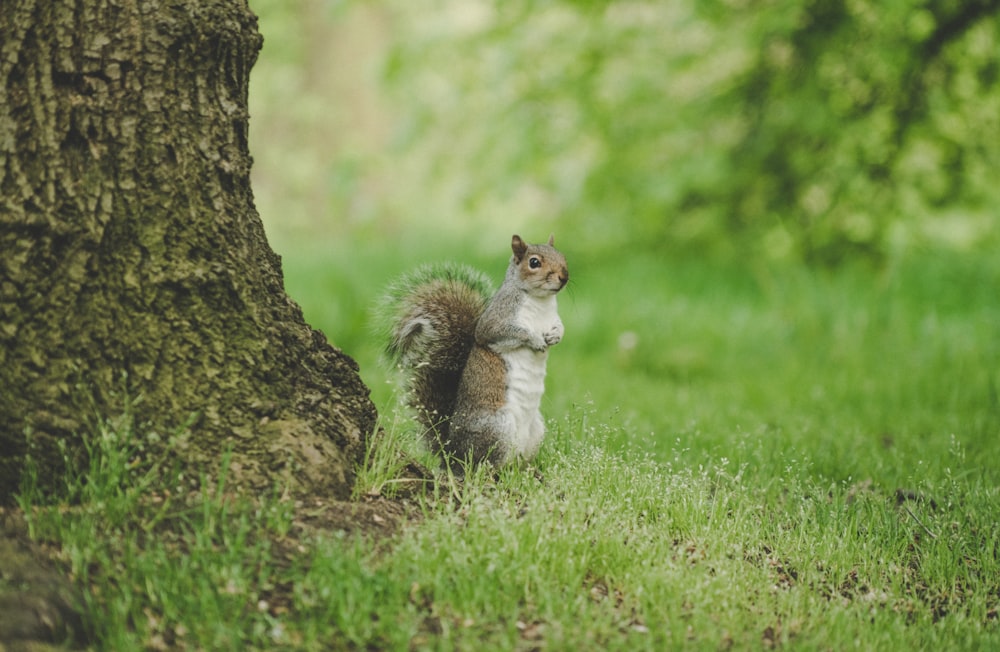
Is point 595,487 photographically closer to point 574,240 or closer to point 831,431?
point 831,431

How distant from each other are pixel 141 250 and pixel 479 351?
1.09 m

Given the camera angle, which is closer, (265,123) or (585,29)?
(585,29)

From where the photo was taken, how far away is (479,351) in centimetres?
319

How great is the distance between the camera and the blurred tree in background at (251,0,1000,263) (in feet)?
23.5

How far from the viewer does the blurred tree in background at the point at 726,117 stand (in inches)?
282

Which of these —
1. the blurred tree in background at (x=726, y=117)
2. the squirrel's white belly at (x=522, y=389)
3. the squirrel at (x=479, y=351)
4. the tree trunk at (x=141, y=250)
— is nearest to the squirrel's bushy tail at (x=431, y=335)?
the squirrel at (x=479, y=351)

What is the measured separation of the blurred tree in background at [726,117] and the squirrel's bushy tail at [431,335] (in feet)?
13.5

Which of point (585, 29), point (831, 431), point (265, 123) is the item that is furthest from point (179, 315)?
point (265, 123)

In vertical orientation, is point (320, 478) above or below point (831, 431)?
below

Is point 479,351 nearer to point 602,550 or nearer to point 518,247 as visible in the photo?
point 518,247

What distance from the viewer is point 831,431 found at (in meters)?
4.54

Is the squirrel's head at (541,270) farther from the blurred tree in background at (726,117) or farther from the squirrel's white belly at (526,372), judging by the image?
the blurred tree in background at (726,117)

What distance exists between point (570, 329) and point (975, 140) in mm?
3696

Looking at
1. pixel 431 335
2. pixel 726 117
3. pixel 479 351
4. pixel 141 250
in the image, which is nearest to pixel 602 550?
pixel 479 351
